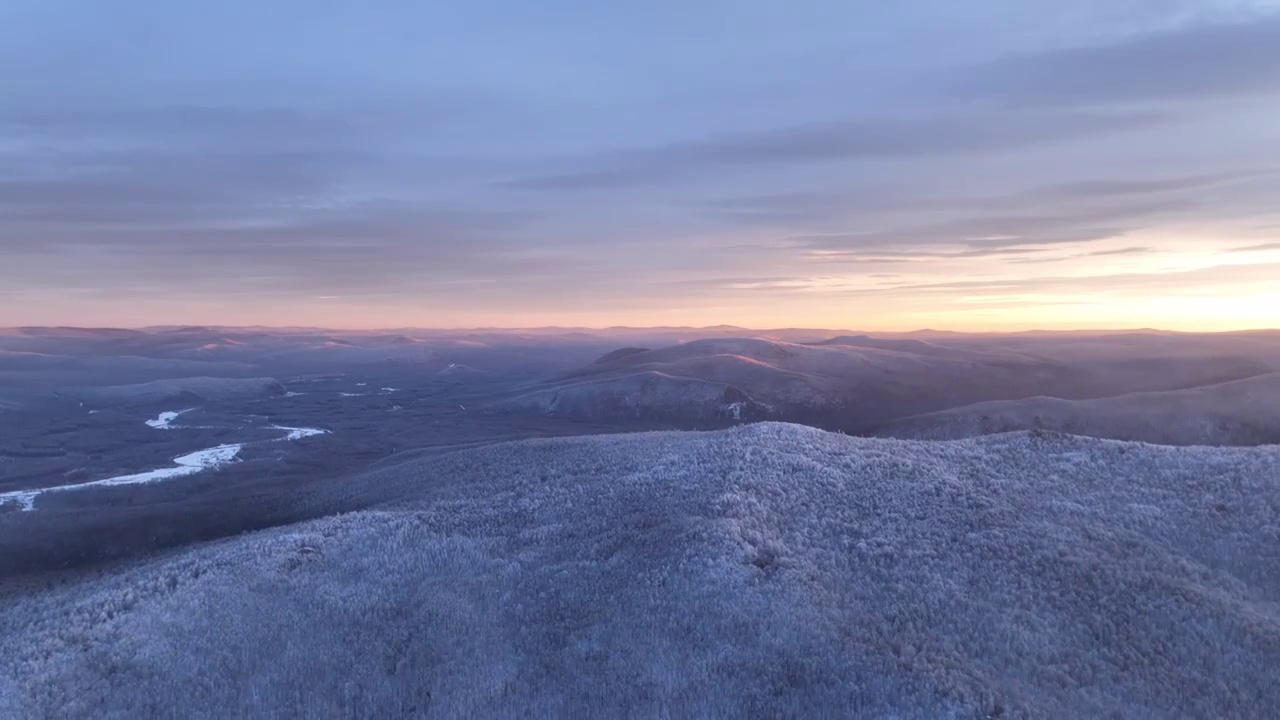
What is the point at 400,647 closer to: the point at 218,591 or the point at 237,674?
the point at 237,674

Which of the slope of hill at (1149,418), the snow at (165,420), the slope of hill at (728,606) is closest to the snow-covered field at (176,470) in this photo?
the snow at (165,420)

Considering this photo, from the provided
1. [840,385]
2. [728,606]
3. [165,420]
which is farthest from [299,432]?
[728,606]

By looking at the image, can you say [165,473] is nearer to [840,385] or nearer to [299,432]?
[299,432]

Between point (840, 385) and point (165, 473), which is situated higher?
point (840, 385)

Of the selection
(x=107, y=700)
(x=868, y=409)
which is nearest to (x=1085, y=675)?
(x=107, y=700)

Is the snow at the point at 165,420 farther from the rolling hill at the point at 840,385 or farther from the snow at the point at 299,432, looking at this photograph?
the rolling hill at the point at 840,385

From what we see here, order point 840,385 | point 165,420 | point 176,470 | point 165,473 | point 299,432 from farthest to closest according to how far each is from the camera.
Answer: point 840,385 → point 165,420 → point 299,432 → point 176,470 → point 165,473

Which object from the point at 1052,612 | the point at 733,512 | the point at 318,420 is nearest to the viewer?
the point at 1052,612
